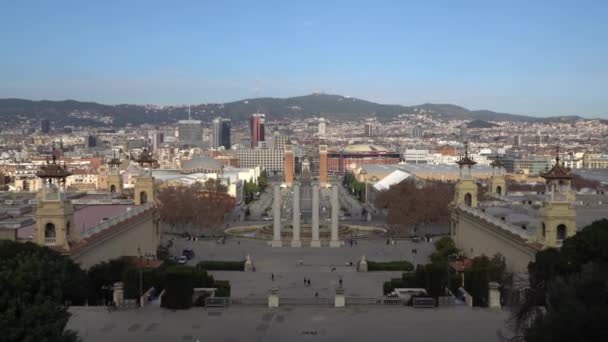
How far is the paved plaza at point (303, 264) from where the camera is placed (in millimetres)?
33625

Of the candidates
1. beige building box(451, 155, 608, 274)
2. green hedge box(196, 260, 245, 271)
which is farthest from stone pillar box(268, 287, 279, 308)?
green hedge box(196, 260, 245, 271)

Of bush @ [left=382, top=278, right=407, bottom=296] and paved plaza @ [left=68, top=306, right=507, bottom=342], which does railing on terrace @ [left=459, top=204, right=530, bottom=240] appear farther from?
paved plaza @ [left=68, top=306, right=507, bottom=342]

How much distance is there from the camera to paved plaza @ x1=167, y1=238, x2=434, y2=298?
33625 mm

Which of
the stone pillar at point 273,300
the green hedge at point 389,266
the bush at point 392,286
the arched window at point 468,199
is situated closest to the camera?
the stone pillar at point 273,300

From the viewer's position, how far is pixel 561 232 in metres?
27.0

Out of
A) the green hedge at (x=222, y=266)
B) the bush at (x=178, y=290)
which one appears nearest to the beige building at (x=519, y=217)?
the green hedge at (x=222, y=266)

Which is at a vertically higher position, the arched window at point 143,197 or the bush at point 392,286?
the arched window at point 143,197

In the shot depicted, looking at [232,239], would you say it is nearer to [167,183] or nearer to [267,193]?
[167,183]

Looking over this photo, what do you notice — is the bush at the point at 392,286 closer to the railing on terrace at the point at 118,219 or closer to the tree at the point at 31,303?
the railing on terrace at the point at 118,219

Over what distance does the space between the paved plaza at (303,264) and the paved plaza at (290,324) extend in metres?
8.11

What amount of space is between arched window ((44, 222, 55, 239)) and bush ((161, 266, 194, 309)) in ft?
21.7

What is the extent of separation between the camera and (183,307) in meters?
23.3

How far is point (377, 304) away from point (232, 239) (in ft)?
106

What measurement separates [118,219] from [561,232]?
19.0m
